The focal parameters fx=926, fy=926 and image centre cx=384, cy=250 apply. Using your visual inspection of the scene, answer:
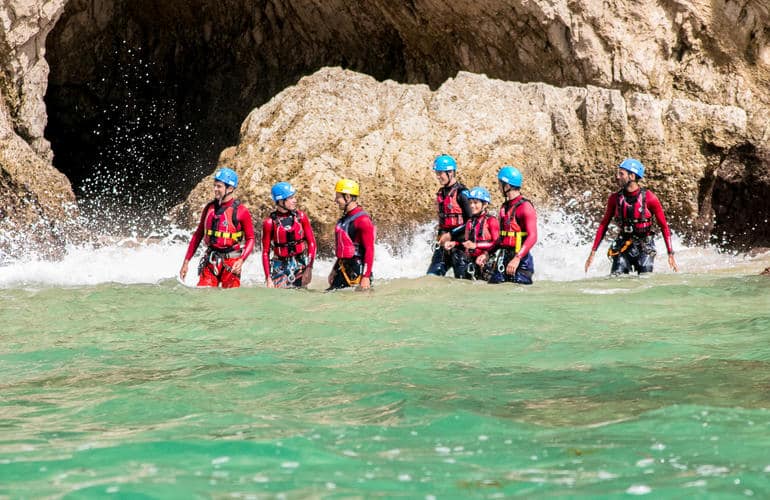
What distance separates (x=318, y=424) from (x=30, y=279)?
8.10 m

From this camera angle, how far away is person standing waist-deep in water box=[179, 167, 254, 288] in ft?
32.0

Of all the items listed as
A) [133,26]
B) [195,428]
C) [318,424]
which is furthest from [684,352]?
[133,26]

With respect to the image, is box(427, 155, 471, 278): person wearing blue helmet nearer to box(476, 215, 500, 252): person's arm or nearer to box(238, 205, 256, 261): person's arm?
box(476, 215, 500, 252): person's arm

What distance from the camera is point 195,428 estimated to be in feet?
14.2

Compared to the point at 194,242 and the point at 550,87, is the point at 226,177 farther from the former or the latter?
the point at 550,87

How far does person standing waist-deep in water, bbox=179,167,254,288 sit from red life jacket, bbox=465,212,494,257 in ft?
7.92

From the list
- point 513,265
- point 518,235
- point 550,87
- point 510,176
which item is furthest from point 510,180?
point 550,87

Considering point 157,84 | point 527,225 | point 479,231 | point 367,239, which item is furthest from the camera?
point 157,84

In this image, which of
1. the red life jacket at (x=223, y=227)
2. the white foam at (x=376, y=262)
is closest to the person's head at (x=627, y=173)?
the white foam at (x=376, y=262)

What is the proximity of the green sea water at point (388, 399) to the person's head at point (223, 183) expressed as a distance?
5.37ft

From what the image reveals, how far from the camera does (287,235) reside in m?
9.84

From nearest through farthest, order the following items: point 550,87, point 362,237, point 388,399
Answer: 1. point 388,399
2. point 362,237
3. point 550,87

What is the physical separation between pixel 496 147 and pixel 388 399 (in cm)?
993

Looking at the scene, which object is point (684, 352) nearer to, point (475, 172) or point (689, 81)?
point (475, 172)
